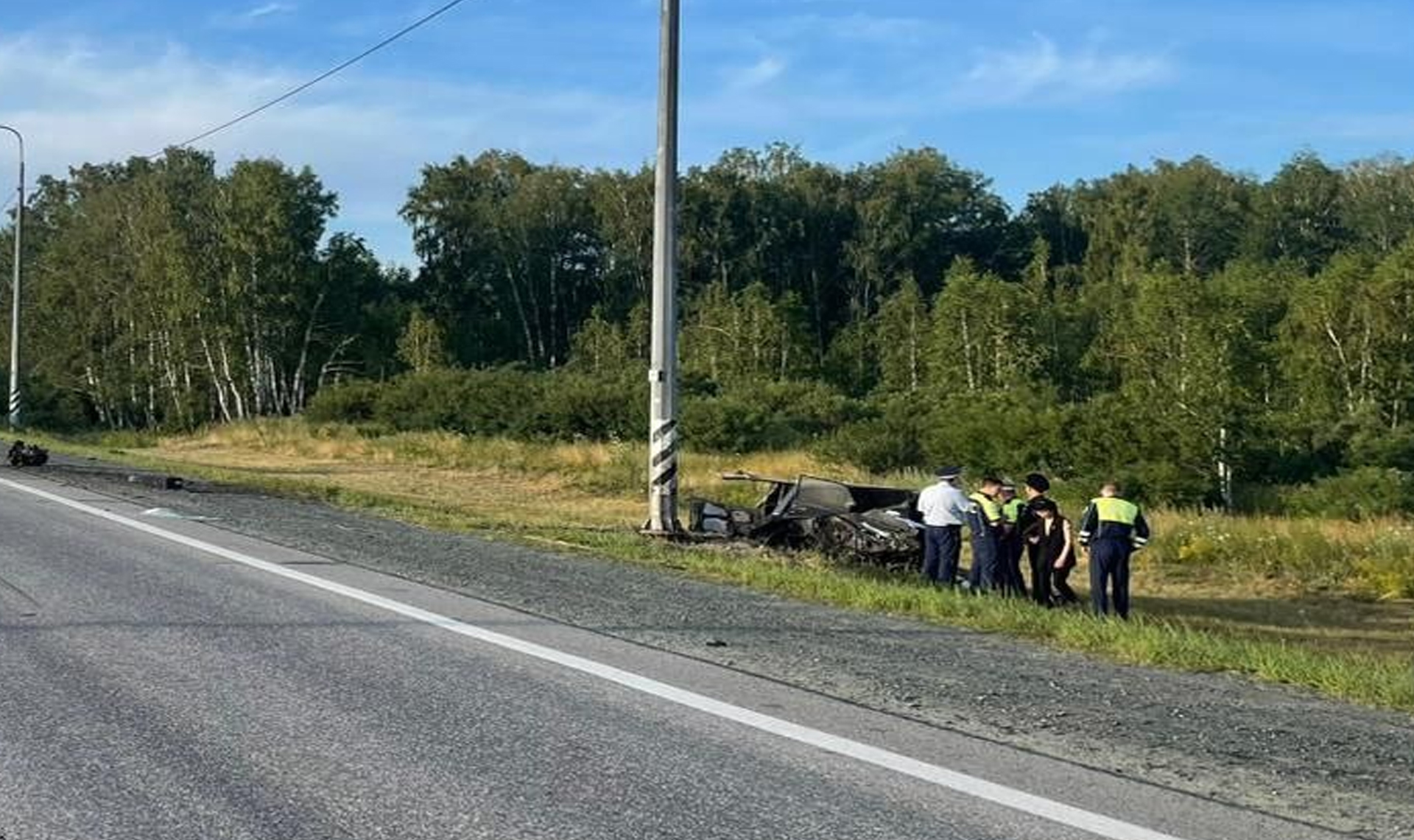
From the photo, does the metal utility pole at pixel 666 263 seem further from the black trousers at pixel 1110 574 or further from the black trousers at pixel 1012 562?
the black trousers at pixel 1110 574

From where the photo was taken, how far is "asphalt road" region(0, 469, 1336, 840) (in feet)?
16.9

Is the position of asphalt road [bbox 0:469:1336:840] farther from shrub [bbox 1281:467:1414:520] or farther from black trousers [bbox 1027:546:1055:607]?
shrub [bbox 1281:467:1414:520]

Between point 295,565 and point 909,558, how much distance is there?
823 cm

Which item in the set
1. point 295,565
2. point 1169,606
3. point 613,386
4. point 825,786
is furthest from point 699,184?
point 825,786

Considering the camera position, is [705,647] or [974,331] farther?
[974,331]

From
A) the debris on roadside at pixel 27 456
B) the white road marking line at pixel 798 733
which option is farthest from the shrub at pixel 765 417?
the white road marking line at pixel 798 733

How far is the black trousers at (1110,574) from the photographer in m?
15.3

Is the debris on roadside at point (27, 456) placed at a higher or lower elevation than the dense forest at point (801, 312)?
lower

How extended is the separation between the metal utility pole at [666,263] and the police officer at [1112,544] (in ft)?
17.6

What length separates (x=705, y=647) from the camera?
891cm

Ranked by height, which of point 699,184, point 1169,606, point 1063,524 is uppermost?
point 699,184

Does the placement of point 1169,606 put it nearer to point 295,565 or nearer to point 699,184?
point 295,565

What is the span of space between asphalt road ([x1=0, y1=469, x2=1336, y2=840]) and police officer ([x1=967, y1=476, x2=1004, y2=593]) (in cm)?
748

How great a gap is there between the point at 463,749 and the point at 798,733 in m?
1.53
